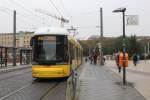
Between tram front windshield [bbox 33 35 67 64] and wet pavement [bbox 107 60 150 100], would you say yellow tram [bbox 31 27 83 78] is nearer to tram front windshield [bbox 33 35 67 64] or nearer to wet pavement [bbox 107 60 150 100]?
tram front windshield [bbox 33 35 67 64]

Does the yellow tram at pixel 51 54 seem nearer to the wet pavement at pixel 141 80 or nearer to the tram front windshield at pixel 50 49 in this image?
the tram front windshield at pixel 50 49

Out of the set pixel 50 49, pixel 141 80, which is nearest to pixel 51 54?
pixel 50 49

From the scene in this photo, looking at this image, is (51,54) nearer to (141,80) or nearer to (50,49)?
(50,49)

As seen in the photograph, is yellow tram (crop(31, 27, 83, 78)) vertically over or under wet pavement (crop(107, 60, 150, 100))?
over

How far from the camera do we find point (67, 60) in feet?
73.7

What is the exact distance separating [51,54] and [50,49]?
12.4 inches

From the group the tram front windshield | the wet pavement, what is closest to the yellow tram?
the tram front windshield

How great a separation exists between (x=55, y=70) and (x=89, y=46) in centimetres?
11339

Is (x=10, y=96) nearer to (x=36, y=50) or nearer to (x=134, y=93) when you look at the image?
(x=134, y=93)

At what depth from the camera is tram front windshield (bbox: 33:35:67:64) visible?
72.8 ft

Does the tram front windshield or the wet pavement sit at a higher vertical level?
the tram front windshield

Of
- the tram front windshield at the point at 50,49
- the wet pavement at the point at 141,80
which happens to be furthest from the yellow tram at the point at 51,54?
the wet pavement at the point at 141,80

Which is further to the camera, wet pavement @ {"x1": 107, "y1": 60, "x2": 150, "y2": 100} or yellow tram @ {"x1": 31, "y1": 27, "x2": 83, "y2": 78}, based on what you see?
yellow tram @ {"x1": 31, "y1": 27, "x2": 83, "y2": 78}

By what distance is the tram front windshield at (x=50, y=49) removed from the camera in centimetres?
2220
